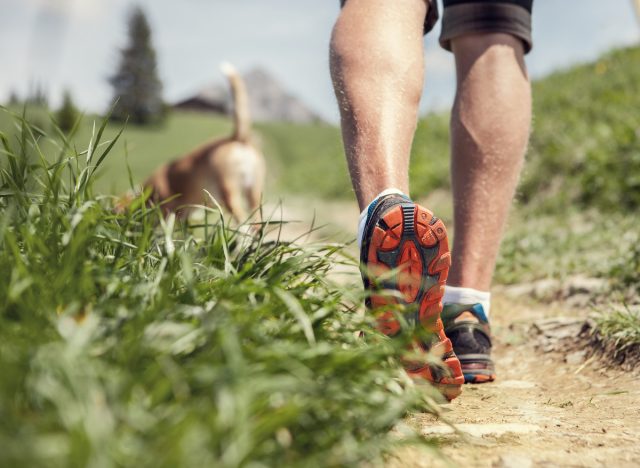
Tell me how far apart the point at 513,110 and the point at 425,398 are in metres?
1.15

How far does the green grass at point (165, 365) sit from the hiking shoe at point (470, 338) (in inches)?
21.8

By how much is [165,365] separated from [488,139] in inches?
56.7

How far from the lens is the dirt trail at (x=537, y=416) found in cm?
120

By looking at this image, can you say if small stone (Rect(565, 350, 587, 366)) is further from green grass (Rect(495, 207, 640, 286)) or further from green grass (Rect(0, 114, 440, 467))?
green grass (Rect(0, 114, 440, 467))

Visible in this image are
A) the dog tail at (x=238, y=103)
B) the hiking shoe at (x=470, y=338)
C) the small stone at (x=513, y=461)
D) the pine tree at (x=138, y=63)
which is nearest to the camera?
the small stone at (x=513, y=461)

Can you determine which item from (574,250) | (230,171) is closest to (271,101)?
(230,171)

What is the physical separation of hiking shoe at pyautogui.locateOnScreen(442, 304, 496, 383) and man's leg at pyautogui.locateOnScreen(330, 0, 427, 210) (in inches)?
18.6

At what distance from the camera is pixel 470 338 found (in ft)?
6.23

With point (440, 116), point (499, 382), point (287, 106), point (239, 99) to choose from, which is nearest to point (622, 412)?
point (499, 382)

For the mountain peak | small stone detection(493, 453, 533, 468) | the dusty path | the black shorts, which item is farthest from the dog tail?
the mountain peak

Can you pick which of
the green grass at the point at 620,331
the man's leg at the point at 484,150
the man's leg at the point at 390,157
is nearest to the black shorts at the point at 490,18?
the man's leg at the point at 484,150

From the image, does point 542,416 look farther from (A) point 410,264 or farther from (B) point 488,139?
(B) point 488,139

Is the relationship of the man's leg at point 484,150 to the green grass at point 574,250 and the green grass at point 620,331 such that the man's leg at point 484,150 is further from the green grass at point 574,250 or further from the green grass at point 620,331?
the green grass at point 574,250

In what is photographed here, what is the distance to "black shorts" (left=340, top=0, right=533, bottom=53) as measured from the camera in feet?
6.70
